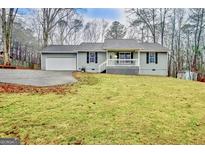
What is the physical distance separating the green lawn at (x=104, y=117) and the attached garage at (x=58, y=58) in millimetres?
3659

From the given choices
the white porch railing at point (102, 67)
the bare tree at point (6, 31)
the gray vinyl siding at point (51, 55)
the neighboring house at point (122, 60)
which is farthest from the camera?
the white porch railing at point (102, 67)

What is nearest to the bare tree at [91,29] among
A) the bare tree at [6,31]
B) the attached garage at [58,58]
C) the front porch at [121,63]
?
the attached garage at [58,58]

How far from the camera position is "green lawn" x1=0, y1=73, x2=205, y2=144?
376 centimetres

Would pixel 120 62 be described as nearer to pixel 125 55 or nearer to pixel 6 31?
pixel 125 55

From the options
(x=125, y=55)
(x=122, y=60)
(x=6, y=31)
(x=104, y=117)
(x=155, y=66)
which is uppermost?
(x=6, y=31)

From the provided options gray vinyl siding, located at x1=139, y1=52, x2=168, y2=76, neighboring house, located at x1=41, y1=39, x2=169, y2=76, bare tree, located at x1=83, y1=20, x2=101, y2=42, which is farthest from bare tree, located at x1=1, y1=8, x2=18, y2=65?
gray vinyl siding, located at x1=139, y1=52, x2=168, y2=76

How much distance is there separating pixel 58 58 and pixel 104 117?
7347mm

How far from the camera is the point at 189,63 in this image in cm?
980

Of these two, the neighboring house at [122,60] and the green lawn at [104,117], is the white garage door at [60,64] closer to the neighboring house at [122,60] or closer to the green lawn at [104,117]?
the neighboring house at [122,60]

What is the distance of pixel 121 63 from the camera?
13.2 metres

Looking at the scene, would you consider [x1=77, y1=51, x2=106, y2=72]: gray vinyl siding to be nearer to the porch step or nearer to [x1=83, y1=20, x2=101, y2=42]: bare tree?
the porch step

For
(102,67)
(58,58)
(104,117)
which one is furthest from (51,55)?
(104,117)

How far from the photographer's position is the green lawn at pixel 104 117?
3.76 meters
